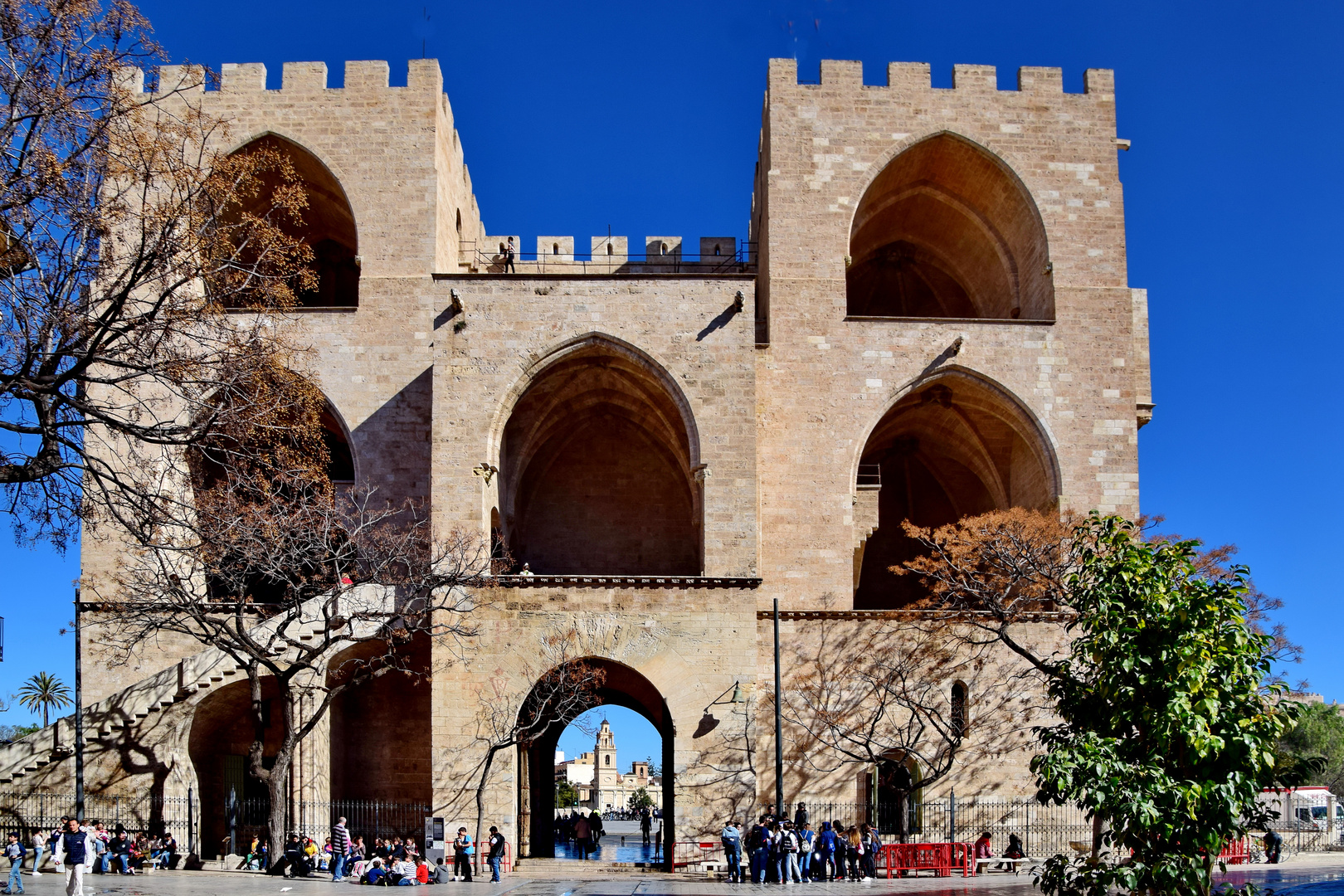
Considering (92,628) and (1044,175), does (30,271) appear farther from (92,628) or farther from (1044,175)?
(1044,175)

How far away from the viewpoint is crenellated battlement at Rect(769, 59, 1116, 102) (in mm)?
27625

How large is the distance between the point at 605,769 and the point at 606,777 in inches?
128

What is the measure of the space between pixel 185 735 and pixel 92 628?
3.02m

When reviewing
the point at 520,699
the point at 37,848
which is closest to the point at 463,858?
the point at 520,699

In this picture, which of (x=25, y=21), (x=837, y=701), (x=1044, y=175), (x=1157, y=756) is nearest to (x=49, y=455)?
(x=25, y=21)

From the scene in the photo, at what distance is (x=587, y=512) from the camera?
97.7 feet

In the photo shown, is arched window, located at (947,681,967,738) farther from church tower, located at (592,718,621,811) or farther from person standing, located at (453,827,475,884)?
church tower, located at (592,718,621,811)

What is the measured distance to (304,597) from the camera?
83.5 feet

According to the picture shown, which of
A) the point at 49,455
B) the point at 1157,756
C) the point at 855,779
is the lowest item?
the point at 855,779

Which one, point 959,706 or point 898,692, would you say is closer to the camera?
point 898,692

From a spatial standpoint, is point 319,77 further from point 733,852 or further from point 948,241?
point 733,852

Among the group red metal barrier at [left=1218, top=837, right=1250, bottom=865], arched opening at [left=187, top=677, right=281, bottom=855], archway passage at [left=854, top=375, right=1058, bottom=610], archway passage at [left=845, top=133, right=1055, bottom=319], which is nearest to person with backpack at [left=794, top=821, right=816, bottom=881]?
archway passage at [left=854, top=375, right=1058, bottom=610]

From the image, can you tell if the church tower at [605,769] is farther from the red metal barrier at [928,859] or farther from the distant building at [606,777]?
the red metal barrier at [928,859]

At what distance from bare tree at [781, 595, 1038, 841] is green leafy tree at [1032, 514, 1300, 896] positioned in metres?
13.3
